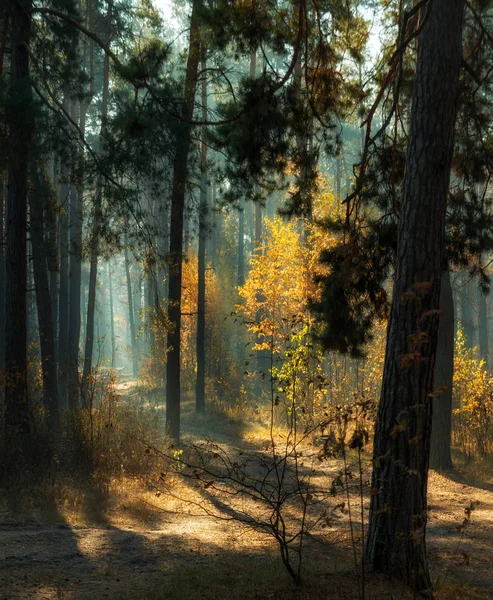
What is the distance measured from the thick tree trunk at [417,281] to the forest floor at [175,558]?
14.9 inches

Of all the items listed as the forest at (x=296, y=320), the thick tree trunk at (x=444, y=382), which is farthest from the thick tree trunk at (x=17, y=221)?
the thick tree trunk at (x=444, y=382)

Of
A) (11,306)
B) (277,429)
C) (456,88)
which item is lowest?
(277,429)

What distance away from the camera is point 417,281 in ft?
16.8

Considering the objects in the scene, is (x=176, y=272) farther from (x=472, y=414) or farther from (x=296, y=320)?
(x=296, y=320)

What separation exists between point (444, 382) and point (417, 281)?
728 cm

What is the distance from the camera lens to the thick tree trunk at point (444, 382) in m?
11.8

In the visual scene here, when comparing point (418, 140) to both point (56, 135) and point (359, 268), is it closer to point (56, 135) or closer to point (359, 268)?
point (359, 268)

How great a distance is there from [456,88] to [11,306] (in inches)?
288

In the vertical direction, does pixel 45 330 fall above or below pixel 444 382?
above

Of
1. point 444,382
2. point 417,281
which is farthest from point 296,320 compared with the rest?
point 444,382

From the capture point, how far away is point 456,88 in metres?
5.29

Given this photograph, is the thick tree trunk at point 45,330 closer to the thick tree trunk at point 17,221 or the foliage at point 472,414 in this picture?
the thick tree trunk at point 17,221

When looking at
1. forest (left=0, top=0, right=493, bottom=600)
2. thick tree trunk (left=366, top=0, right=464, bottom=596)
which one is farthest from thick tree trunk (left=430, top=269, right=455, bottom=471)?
thick tree trunk (left=366, top=0, right=464, bottom=596)

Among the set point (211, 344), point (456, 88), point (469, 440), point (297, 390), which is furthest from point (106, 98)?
point (456, 88)
